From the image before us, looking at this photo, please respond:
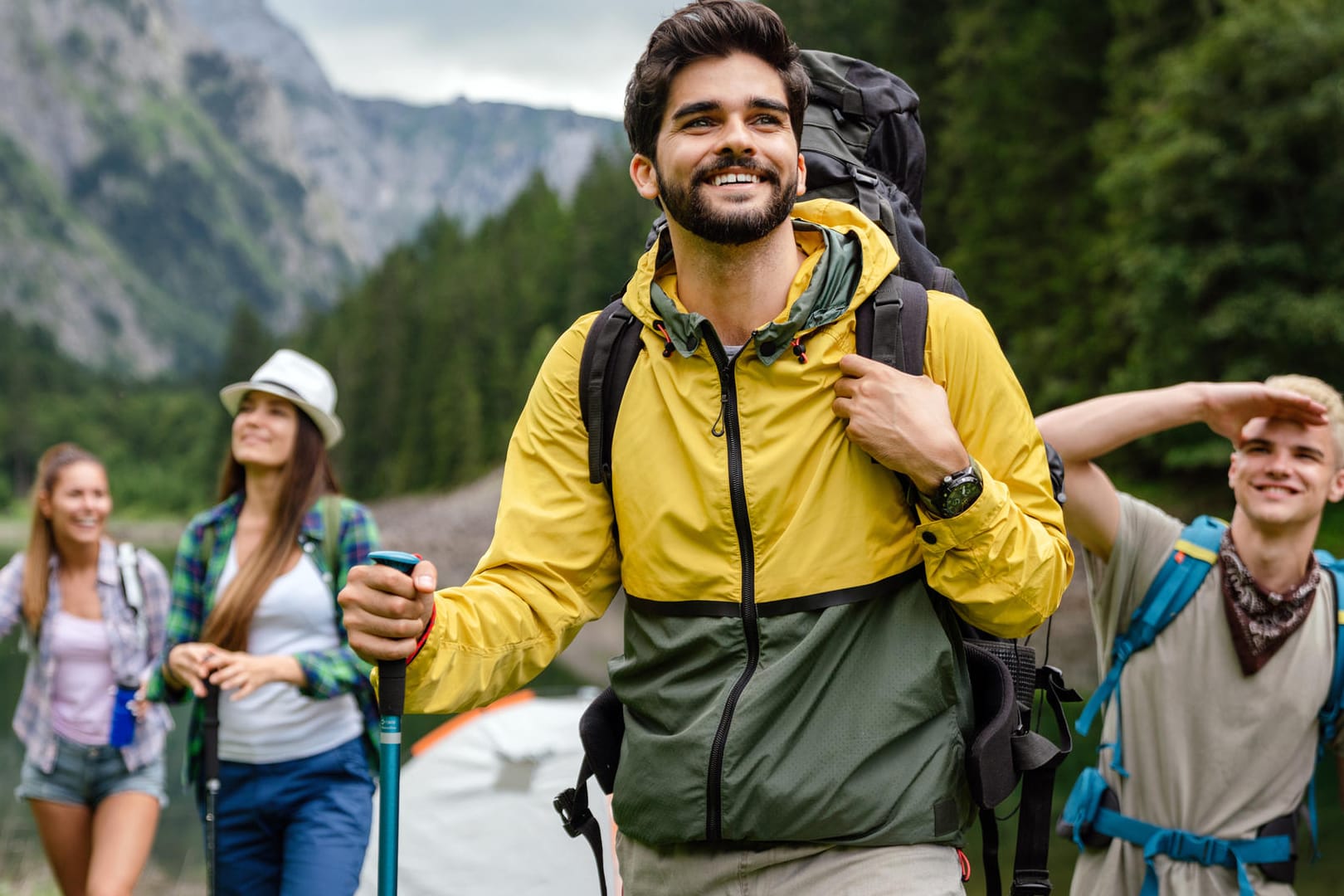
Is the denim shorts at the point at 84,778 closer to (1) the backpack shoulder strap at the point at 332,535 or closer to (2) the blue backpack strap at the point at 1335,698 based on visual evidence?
(1) the backpack shoulder strap at the point at 332,535

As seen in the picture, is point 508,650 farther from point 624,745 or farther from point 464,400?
point 464,400

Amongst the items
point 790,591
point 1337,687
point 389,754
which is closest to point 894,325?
point 790,591

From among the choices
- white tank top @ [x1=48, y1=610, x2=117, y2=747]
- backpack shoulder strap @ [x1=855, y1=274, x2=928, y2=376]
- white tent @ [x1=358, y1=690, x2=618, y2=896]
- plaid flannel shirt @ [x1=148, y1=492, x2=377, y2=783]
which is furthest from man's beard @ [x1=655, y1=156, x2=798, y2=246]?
white tent @ [x1=358, y1=690, x2=618, y2=896]

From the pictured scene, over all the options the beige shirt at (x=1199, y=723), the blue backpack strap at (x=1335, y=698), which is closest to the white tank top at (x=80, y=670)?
the beige shirt at (x=1199, y=723)

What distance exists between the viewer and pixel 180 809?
1633cm

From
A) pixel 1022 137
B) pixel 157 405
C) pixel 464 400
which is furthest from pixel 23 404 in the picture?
pixel 1022 137

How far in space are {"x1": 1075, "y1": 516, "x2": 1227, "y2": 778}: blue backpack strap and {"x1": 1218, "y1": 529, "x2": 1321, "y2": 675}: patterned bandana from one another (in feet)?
0.35

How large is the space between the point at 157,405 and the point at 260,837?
136 meters

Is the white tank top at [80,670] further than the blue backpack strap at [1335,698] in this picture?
Yes

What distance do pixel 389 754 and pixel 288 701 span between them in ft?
7.78

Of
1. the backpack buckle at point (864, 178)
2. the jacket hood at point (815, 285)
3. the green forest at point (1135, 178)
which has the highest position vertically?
the green forest at point (1135, 178)

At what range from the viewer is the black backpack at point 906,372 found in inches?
106

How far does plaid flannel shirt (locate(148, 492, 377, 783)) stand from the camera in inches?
198

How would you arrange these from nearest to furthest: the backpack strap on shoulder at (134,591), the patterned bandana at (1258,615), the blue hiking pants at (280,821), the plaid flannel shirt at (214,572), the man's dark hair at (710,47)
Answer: the man's dark hair at (710,47) < the patterned bandana at (1258,615) < the blue hiking pants at (280,821) < the plaid flannel shirt at (214,572) < the backpack strap on shoulder at (134,591)
